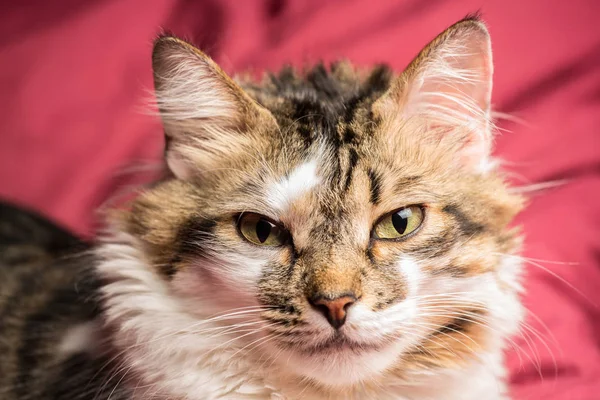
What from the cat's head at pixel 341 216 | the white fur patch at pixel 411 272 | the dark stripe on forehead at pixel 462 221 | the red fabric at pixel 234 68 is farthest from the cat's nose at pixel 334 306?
the red fabric at pixel 234 68

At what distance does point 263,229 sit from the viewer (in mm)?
976

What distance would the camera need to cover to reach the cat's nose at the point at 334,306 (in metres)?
0.85

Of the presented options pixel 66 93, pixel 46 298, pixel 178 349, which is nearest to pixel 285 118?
pixel 178 349

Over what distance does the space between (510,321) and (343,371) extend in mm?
328

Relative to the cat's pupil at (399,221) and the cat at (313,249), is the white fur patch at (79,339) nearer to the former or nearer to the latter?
the cat at (313,249)

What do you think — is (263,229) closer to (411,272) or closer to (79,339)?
(411,272)

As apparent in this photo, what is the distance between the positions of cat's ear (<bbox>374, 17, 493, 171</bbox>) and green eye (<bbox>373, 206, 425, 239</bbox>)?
6.8 inches

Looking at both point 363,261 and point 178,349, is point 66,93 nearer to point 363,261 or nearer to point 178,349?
point 178,349

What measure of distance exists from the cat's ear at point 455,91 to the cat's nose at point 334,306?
1.09ft

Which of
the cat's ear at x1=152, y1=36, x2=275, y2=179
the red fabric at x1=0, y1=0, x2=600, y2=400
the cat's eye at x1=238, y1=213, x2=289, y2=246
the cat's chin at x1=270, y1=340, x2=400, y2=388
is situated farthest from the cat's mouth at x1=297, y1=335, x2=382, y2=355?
the red fabric at x1=0, y1=0, x2=600, y2=400

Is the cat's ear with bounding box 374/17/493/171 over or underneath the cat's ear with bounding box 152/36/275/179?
over

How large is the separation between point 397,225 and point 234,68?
101cm

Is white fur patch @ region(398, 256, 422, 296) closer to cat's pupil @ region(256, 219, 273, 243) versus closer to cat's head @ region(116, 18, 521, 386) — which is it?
cat's head @ region(116, 18, 521, 386)

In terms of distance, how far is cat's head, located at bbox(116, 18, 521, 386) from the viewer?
0.90m
